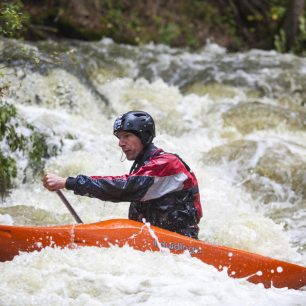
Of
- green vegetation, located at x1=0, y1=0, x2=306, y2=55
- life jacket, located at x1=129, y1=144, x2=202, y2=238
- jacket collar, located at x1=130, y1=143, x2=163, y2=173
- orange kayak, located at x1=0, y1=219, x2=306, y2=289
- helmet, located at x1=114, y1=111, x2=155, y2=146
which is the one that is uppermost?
green vegetation, located at x1=0, y1=0, x2=306, y2=55

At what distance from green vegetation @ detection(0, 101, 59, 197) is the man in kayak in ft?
8.14

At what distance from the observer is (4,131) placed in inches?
286

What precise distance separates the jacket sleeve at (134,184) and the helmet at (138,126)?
10.0 inches

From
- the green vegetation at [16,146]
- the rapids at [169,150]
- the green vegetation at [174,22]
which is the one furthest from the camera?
the green vegetation at [174,22]

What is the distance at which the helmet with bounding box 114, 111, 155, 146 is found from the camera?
16.6 ft

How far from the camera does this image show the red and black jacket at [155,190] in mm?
4863

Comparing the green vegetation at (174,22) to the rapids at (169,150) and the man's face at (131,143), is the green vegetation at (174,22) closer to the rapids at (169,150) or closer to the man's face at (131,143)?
the rapids at (169,150)

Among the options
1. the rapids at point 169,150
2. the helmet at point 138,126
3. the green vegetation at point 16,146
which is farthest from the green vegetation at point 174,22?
the helmet at point 138,126

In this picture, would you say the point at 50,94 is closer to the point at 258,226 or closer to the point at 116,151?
the point at 116,151

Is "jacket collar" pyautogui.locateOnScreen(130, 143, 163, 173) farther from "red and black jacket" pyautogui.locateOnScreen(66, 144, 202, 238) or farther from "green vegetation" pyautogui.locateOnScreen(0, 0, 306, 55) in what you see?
"green vegetation" pyautogui.locateOnScreen(0, 0, 306, 55)

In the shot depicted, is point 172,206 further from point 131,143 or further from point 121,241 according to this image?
point 131,143

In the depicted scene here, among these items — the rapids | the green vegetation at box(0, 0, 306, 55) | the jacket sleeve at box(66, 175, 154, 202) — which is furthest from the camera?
the green vegetation at box(0, 0, 306, 55)

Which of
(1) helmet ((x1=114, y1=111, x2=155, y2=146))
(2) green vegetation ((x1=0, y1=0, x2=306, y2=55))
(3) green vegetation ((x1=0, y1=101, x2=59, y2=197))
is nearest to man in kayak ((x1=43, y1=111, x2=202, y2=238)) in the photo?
(1) helmet ((x1=114, y1=111, x2=155, y2=146))

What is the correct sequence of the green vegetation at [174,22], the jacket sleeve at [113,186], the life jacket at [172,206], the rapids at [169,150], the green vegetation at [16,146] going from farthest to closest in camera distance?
the green vegetation at [174,22] → the green vegetation at [16,146] → the life jacket at [172,206] → the jacket sleeve at [113,186] → the rapids at [169,150]
